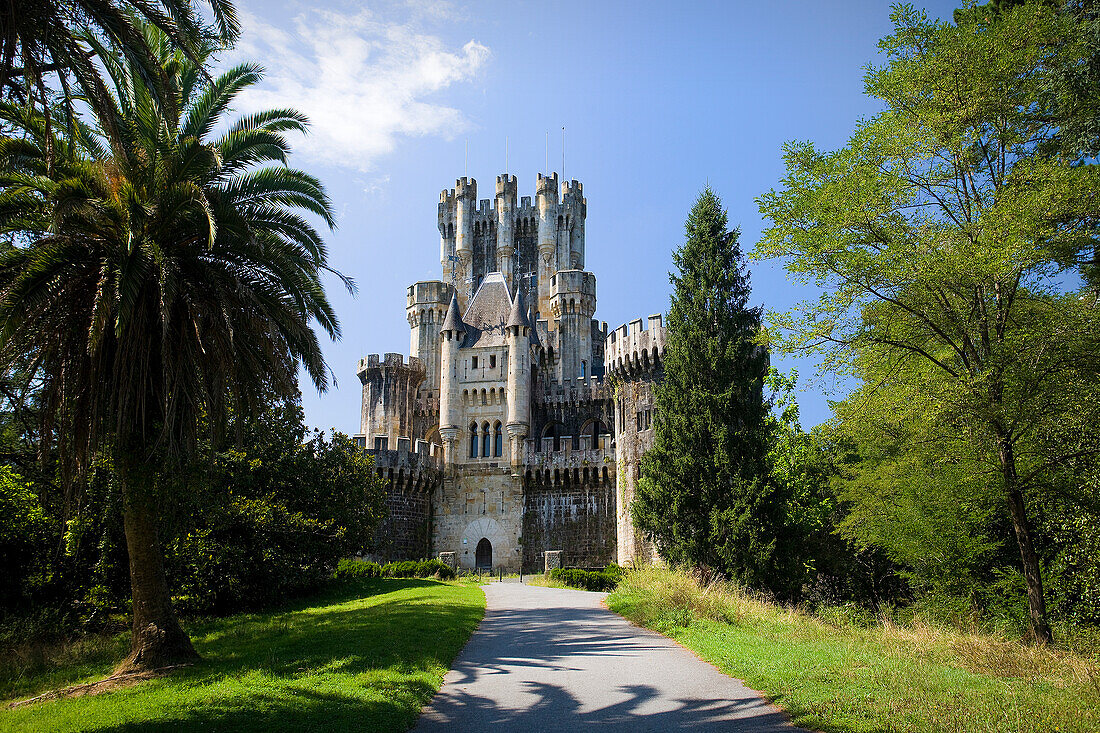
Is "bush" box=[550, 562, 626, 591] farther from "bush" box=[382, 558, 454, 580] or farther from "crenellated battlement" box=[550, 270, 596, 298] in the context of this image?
"crenellated battlement" box=[550, 270, 596, 298]

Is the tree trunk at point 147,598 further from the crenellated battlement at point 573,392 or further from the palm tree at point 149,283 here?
the crenellated battlement at point 573,392

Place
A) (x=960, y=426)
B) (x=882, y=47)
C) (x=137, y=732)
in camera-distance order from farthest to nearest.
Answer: (x=882, y=47), (x=960, y=426), (x=137, y=732)

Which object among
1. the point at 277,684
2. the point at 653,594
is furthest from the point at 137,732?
the point at 653,594

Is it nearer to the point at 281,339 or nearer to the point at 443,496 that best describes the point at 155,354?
the point at 281,339

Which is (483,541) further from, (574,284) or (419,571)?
(574,284)

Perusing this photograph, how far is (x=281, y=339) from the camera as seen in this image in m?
14.1

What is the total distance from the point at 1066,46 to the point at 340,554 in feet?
72.0

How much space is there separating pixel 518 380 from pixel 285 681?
35.2 m

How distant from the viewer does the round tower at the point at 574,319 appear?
5178 centimetres

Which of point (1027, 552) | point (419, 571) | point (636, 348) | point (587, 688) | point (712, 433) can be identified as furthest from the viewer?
point (636, 348)

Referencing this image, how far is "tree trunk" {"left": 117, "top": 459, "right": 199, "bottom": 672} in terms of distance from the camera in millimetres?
12266

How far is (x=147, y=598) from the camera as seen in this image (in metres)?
12.7

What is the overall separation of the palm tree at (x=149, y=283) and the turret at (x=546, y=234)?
147 feet

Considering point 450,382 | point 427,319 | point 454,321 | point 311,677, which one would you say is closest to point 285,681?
point 311,677
